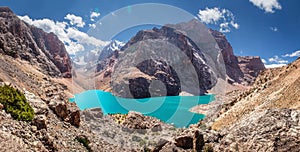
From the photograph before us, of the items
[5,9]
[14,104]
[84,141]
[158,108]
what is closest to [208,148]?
[84,141]

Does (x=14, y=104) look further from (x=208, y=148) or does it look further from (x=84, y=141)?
(x=208, y=148)

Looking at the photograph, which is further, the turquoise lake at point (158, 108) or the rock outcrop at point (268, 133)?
the turquoise lake at point (158, 108)

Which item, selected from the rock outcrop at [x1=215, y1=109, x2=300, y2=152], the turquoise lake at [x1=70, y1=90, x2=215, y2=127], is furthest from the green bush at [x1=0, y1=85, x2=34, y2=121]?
the turquoise lake at [x1=70, y1=90, x2=215, y2=127]

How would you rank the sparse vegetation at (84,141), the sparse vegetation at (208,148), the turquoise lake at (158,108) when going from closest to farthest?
the sparse vegetation at (208,148)
the sparse vegetation at (84,141)
the turquoise lake at (158,108)

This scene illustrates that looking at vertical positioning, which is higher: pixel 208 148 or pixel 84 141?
pixel 208 148

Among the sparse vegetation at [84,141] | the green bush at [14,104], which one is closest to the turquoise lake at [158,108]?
the sparse vegetation at [84,141]

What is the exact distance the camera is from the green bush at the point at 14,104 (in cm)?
1398

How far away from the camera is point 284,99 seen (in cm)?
2134

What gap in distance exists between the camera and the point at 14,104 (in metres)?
14.8

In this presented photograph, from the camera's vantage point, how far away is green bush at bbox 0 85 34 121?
45.9 feet

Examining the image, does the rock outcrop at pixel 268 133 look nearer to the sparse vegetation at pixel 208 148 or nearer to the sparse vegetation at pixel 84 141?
the sparse vegetation at pixel 208 148

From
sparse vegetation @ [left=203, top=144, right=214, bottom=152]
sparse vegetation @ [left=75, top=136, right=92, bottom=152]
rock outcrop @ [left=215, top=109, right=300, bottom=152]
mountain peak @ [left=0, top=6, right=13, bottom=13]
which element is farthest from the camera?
mountain peak @ [left=0, top=6, right=13, bottom=13]

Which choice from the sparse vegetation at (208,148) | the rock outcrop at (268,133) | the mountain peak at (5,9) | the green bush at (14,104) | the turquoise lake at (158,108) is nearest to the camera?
the rock outcrop at (268,133)

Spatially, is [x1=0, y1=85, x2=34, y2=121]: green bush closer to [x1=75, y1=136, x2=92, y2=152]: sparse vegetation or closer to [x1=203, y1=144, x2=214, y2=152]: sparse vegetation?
[x1=75, y1=136, x2=92, y2=152]: sparse vegetation
